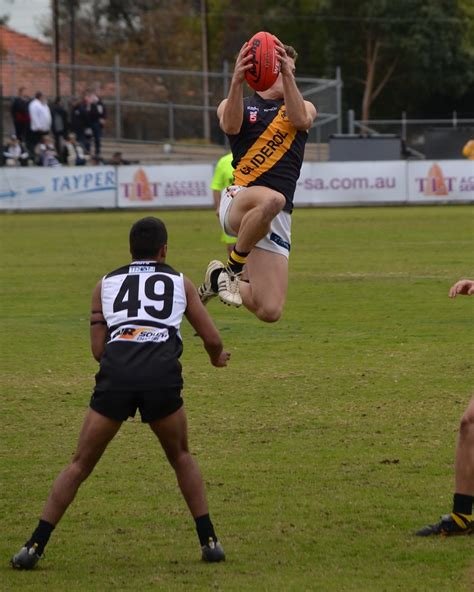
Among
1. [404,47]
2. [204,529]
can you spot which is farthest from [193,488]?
[404,47]

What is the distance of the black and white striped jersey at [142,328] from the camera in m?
6.38

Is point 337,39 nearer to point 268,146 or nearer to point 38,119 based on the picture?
point 38,119

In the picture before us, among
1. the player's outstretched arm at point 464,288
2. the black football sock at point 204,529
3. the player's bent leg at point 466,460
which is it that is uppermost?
the player's outstretched arm at point 464,288

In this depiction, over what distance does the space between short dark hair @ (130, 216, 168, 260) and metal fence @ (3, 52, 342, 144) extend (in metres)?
36.5

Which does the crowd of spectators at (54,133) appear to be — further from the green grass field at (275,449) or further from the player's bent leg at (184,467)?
the player's bent leg at (184,467)

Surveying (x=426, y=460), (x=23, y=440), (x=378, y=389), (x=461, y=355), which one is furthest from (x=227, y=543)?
(x=461, y=355)

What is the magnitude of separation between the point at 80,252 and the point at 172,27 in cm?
5518

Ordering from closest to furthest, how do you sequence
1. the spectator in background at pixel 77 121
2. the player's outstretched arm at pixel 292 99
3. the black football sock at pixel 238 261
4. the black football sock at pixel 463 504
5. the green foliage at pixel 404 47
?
the black football sock at pixel 463 504 < the player's outstretched arm at pixel 292 99 < the black football sock at pixel 238 261 < the spectator in background at pixel 77 121 < the green foliage at pixel 404 47

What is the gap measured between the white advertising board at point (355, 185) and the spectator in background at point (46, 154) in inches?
288

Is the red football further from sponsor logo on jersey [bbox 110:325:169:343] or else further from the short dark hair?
sponsor logo on jersey [bbox 110:325:169:343]

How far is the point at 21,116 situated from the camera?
38.1 metres

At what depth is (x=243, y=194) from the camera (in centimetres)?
961

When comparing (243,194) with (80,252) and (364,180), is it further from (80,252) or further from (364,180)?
(364,180)

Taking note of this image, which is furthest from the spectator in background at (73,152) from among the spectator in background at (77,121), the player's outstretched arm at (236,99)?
the player's outstretched arm at (236,99)
